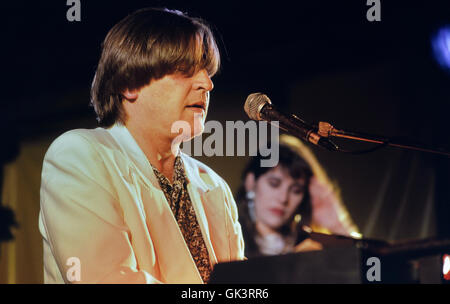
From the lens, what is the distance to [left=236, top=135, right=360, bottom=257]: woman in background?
192 inches

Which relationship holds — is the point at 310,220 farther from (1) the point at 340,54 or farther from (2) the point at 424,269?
Answer: (2) the point at 424,269

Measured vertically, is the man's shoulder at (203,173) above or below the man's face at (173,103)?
below

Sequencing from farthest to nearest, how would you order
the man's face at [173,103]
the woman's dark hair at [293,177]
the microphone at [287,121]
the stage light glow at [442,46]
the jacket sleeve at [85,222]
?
the woman's dark hair at [293,177]
the stage light glow at [442,46]
the man's face at [173,103]
the microphone at [287,121]
the jacket sleeve at [85,222]

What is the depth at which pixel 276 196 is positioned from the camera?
16.3 ft

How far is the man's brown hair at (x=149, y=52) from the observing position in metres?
2.33

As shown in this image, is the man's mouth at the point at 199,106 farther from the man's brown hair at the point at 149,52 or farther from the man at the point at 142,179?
the man's brown hair at the point at 149,52

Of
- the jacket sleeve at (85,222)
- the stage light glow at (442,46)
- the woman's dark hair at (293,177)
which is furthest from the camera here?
the woman's dark hair at (293,177)

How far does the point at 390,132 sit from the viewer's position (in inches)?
192

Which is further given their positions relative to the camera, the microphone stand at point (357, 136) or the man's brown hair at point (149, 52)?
the man's brown hair at point (149, 52)

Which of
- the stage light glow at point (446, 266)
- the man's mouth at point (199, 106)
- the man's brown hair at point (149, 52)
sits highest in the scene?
the man's brown hair at point (149, 52)

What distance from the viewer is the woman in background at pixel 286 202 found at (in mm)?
4879

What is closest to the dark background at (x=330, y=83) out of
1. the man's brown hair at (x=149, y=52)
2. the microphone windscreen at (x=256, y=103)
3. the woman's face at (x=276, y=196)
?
the woman's face at (x=276, y=196)

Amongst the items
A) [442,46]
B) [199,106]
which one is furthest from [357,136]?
[442,46]

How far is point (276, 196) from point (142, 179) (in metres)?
2.87
